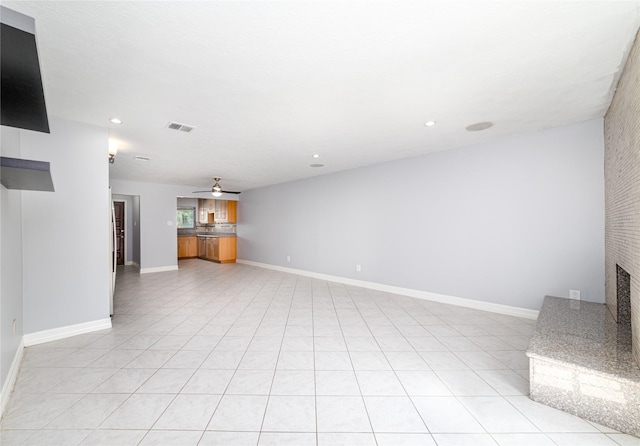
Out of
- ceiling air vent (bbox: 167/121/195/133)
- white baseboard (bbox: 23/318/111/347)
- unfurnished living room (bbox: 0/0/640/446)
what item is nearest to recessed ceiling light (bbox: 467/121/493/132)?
unfurnished living room (bbox: 0/0/640/446)

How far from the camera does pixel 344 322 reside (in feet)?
12.2

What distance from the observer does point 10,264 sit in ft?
7.91

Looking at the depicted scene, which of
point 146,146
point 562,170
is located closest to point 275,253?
point 146,146

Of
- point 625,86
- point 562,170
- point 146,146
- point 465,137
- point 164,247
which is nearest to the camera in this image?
point 625,86

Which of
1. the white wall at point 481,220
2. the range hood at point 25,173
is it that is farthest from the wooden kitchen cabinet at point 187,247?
the range hood at point 25,173

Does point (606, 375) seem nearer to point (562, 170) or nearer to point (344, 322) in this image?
point (344, 322)

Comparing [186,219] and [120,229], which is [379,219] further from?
[186,219]

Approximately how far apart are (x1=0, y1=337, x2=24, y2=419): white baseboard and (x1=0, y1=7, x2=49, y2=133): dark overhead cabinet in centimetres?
201

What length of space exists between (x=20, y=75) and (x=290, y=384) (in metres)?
2.49

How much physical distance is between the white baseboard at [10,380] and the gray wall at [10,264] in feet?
0.17

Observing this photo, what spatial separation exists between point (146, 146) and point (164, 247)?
441cm

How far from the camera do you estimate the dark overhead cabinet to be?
884mm

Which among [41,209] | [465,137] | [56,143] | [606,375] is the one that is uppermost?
[465,137]

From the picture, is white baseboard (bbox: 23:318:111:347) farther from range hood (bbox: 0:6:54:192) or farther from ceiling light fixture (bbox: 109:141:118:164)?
ceiling light fixture (bbox: 109:141:118:164)
